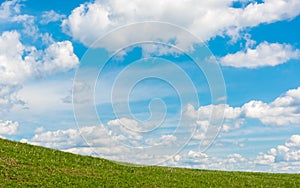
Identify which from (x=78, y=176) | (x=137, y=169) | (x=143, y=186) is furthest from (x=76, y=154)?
(x=143, y=186)

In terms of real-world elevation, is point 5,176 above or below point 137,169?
below

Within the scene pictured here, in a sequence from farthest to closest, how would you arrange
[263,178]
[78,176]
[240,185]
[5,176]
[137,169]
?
[263,178], [137,169], [240,185], [78,176], [5,176]

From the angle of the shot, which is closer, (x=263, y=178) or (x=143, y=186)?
(x=143, y=186)

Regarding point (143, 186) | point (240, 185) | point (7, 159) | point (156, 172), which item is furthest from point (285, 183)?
point (7, 159)

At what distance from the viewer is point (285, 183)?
42969mm

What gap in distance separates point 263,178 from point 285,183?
3.00m

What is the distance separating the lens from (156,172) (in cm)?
4150

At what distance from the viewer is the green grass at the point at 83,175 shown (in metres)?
33.3

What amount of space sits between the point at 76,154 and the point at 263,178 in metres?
18.1

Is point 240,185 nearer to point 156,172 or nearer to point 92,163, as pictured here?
point 156,172

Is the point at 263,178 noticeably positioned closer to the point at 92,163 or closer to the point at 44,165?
the point at 92,163

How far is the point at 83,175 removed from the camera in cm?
3641

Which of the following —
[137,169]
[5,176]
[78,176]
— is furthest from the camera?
[137,169]

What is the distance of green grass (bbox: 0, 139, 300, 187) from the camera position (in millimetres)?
33312
